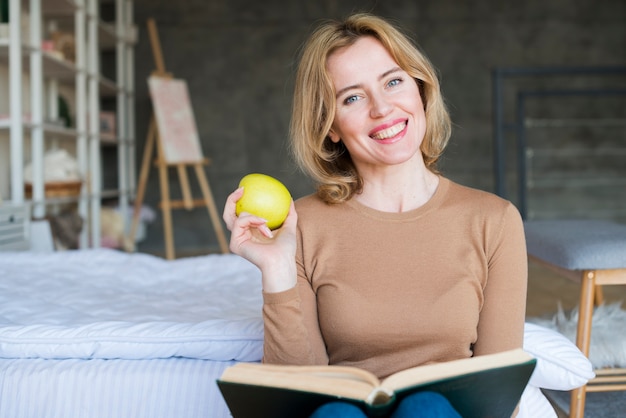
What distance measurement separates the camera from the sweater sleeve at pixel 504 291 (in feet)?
3.76

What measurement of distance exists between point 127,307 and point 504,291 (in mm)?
1087

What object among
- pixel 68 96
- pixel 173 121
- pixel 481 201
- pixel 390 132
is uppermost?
pixel 68 96

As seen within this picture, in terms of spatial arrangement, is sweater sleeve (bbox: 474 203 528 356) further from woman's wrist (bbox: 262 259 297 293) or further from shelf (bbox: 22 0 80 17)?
shelf (bbox: 22 0 80 17)

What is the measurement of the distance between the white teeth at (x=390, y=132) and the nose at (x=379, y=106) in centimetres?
3

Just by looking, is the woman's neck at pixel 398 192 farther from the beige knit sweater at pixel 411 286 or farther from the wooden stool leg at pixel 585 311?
the wooden stool leg at pixel 585 311

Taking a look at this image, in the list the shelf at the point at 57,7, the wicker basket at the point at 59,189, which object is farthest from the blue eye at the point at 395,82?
the shelf at the point at 57,7

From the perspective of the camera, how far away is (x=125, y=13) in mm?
5629

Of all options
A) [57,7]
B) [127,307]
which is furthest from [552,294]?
[57,7]

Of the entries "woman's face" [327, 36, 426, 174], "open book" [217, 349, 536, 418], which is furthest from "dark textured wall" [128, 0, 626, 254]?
"open book" [217, 349, 536, 418]

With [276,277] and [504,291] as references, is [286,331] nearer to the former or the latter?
[276,277]

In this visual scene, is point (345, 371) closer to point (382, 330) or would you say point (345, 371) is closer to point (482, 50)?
point (382, 330)


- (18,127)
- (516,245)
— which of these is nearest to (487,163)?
(18,127)

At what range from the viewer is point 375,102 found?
1203mm

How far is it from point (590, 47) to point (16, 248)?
5.19 metres
